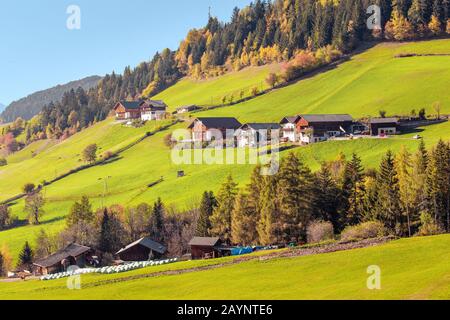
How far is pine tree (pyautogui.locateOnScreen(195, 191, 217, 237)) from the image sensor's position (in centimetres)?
8275

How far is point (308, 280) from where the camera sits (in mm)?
44656

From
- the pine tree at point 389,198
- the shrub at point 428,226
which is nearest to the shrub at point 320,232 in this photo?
the pine tree at point 389,198

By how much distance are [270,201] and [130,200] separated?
136 ft

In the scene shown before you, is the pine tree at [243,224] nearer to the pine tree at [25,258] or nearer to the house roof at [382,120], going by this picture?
the pine tree at [25,258]

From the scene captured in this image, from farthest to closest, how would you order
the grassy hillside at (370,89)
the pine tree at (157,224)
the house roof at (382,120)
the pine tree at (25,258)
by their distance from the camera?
the grassy hillside at (370,89) → the house roof at (382,120) → the pine tree at (25,258) → the pine tree at (157,224)

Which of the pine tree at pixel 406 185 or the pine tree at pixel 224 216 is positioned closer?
the pine tree at pixel 406 185

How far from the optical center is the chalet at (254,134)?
12606cm

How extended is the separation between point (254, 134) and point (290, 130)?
8.03 metres

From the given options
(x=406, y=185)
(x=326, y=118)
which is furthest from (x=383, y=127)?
(x=406, y=185)

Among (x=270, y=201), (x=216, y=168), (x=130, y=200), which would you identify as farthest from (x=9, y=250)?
(x=270, y=201)

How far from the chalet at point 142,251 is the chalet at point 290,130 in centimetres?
4672

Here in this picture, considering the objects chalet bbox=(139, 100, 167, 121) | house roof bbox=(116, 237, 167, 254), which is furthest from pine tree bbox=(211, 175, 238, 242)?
chalet bbox=(139, 100, 167, 121)

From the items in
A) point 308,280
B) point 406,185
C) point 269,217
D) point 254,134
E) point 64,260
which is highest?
point 254,134

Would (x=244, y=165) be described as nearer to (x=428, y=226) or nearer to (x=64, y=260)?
(x=64, y=260)
